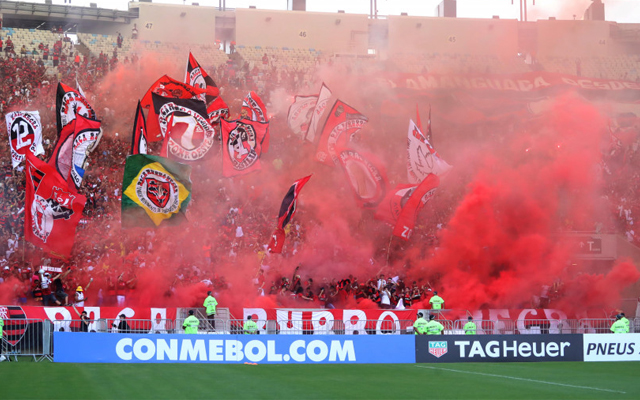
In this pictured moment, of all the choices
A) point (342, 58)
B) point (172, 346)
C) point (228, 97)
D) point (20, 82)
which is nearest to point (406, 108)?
point (342, 58)

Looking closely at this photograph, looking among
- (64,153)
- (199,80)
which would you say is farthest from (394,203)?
(64,153)

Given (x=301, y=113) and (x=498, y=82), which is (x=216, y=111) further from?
(x=498, y=82)

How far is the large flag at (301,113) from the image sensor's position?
2811cm

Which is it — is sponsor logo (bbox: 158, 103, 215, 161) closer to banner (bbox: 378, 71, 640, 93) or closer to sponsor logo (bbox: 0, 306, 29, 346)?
sponsor logo (bbox: 0, 306, 29, 346)

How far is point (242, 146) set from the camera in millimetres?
24391

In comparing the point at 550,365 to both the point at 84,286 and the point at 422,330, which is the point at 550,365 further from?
the point at 84,286

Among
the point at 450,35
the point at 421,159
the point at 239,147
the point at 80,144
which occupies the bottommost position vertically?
the point at 421,159

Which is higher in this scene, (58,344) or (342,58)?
(342,58)

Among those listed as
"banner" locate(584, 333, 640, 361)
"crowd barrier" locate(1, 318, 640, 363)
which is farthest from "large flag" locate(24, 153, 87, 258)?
"banner" locate(584, 333, 640, 361)

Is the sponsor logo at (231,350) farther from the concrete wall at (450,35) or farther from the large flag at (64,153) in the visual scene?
the concrete wall at (450,35)

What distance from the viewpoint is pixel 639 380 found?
1333 cm

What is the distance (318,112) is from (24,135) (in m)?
10.2

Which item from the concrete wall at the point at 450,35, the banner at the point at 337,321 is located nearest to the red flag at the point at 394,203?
the banner at the point at 337,321

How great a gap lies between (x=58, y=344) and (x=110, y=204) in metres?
9.93
